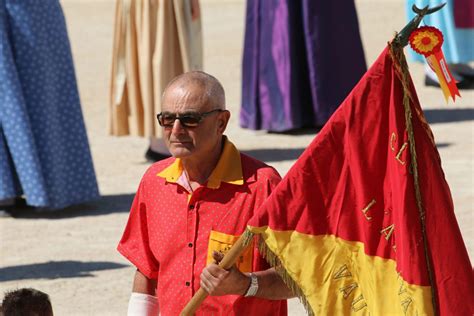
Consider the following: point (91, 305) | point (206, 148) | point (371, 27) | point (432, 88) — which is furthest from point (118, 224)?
point (371, 27)

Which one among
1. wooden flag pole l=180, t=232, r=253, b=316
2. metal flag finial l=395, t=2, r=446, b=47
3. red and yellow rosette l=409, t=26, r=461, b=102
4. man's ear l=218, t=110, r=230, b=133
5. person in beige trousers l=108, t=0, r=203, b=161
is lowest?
person in beige trousers l=108, t=0, r=203, b=161

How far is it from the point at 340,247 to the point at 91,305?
292cm

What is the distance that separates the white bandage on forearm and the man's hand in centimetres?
37

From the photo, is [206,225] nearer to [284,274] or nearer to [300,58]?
[284,274]

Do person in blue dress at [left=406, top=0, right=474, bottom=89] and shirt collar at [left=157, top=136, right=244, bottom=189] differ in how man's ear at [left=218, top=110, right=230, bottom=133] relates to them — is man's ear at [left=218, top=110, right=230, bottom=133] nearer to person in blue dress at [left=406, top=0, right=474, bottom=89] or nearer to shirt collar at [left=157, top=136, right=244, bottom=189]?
shirt collar at [left=157, top=136, right=244, bottom=189]

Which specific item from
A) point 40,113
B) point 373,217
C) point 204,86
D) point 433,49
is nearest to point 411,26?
point 433,49

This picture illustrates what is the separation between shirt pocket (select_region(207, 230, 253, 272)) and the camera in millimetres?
4449

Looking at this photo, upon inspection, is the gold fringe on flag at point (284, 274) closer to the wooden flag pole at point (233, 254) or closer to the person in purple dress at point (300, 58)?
the wooden flag pole at point (233, 254)

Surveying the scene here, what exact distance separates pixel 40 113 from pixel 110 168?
178 cm

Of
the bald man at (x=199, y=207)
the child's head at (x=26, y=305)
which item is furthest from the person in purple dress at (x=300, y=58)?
the child's head at (x=26, y=305)

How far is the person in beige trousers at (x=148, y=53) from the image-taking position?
33.0 ft

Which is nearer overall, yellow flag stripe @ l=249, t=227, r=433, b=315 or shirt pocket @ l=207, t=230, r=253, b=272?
yellow flag stripe @ l=249, t=227, r=433, b=315

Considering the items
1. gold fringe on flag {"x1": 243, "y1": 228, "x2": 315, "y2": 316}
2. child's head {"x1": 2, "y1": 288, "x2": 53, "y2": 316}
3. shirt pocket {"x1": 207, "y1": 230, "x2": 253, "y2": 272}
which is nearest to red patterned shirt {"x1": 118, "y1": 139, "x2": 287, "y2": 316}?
shirt pocket {"x1": 207, "y1": 230, "x2": 253, "y2": 272}

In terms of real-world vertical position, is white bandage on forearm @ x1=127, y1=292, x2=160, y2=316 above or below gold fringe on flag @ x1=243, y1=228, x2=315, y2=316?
below
